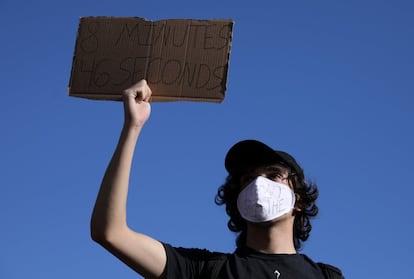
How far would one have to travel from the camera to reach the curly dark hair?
6023 millimetres

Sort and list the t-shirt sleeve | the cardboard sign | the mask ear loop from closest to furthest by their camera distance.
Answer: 1. the t-shirt sleeve
2. the cardboard sign
3. the mask ear loop

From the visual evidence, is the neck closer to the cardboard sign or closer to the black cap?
the black cap

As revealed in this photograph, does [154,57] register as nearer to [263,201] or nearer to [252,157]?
[252,157]

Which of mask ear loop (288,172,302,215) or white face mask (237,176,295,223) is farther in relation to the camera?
mask ear loop (288,172,302,215)

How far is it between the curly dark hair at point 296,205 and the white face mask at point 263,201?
0.18 meters

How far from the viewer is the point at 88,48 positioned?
5820 mm

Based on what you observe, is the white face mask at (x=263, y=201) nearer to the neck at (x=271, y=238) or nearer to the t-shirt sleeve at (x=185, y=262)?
the neck at (x=271, y=238)

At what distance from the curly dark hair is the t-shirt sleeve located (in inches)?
26.6

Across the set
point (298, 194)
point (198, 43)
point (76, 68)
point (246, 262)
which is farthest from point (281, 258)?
point (76, 68)

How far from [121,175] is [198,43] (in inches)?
54.8

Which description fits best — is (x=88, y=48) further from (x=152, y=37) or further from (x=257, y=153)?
(x=257, y=153)

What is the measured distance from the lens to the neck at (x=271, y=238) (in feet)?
18.1

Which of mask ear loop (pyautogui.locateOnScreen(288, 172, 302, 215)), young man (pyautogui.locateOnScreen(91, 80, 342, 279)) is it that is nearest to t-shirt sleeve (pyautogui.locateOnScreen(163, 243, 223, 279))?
young man (pyautogui.locateOnScreen(91, 80, 342, 279))

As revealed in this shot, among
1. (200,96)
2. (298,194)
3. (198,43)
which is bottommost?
(298,194)
